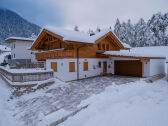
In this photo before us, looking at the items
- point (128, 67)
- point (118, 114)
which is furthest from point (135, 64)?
point (118, 114)

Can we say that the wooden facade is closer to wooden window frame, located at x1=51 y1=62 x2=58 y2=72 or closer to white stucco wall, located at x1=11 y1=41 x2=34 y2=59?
wooden window frame, located at x1=51 y1=62 x2=58 y2=72

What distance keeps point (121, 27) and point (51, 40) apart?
37286 mm

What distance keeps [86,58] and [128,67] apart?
675 cm

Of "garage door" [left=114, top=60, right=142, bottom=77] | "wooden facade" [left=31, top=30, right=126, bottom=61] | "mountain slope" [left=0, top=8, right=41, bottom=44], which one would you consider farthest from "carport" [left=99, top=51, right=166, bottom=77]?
"mountain slope" [left=0, top=8, right=41, bottom=44]

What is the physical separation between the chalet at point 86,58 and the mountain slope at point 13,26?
106 metres

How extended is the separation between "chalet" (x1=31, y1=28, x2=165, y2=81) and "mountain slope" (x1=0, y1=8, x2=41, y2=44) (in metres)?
106

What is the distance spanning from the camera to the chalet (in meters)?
13.7

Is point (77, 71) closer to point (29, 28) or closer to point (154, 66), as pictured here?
point (154, 66)

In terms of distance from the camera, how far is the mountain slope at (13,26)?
364 feet

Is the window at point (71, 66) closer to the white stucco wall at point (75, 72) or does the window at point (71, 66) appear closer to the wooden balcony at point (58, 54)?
the white stucco wall at point (75, 72)

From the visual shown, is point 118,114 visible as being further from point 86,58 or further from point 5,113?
point 86,58

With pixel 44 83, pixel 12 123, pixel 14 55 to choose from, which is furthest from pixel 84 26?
pixel 12 123

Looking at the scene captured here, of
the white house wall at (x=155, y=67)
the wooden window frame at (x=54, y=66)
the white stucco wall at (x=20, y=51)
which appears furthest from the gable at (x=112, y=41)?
the white stucco wall at (x=20, y=51)

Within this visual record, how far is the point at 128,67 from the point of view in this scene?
1731 cm
